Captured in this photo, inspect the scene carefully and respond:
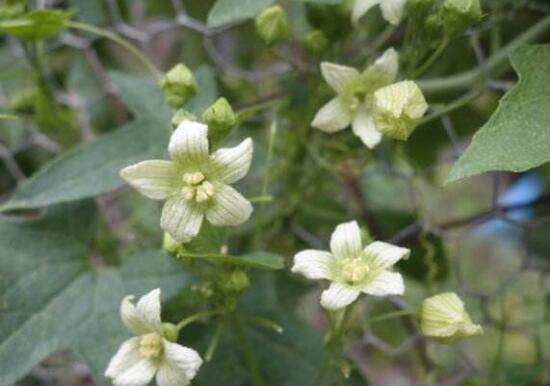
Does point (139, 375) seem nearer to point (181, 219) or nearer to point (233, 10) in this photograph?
point (181, 219)

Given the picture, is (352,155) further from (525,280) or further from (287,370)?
(525,280)

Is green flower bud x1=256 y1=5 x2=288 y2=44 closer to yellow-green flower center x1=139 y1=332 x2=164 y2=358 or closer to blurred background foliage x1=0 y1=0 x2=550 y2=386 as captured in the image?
blurred background foliage x1=0 y1=0 x2=550 y2=386

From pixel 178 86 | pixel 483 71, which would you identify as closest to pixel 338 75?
pixel 178 86

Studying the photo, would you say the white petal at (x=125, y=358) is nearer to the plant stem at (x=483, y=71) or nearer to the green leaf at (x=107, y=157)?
the green leaf at (x=107, y=157)

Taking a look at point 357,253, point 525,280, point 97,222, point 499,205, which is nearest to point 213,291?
point 357,253

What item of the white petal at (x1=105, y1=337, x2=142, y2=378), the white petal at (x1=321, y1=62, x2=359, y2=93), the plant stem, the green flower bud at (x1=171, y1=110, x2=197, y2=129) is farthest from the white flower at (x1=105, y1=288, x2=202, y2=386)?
the plant stem

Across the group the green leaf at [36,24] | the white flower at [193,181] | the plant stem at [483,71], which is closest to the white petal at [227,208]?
the white flower at [193,181]
